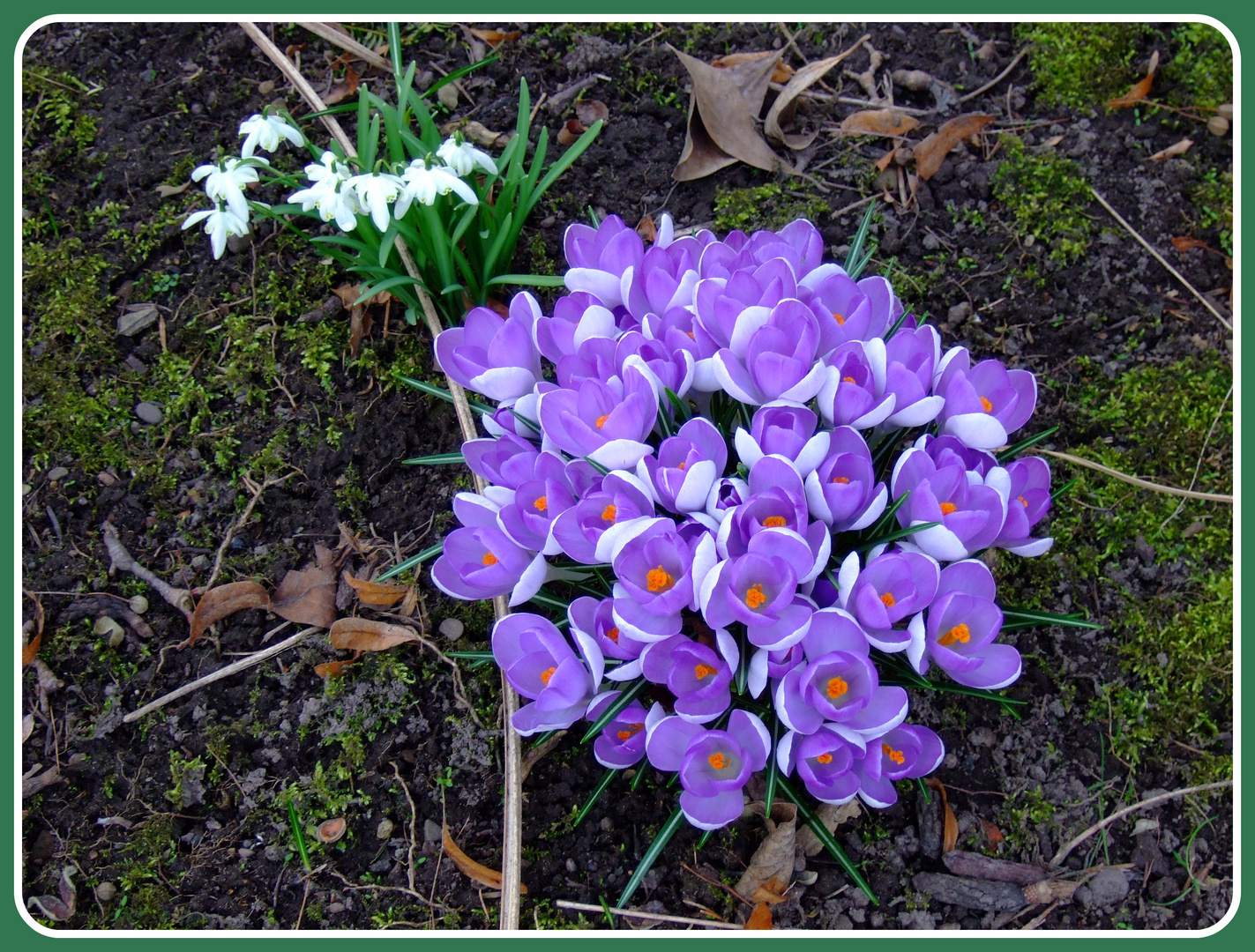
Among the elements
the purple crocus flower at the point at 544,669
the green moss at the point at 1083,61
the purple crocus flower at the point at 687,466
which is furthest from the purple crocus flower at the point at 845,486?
the green moss at the point at 1083,61

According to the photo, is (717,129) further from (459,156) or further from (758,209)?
(459,156)

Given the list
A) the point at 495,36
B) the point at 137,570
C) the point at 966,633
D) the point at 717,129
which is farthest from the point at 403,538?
the point at 495,36

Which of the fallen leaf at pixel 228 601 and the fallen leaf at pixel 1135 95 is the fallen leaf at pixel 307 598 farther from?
the fallen leaf at pixel 1135 95

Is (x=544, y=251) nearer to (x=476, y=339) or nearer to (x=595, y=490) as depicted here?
(x=476, y=339)

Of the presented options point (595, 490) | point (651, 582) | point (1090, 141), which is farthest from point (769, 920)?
point (1090, 141)

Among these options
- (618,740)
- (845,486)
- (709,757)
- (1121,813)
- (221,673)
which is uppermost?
(845,486)
